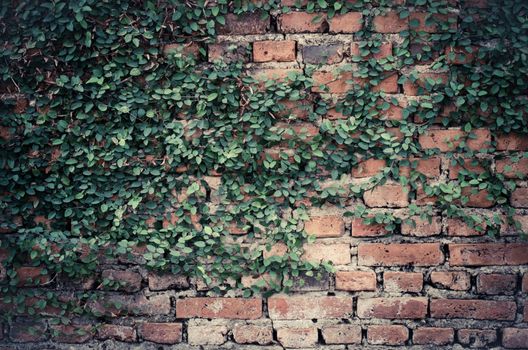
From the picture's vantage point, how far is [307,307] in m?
2.03

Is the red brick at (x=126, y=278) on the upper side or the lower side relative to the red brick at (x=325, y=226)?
lower

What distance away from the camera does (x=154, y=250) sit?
203 cm

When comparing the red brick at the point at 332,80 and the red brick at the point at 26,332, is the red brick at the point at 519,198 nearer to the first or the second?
the red brick at the point at 332,80

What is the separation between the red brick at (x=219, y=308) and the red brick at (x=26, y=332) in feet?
1.89

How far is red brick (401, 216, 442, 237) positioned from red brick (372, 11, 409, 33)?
73 cm

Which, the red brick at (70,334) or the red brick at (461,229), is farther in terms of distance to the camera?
the red brick at (70,334)

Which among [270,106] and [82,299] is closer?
[270,106]

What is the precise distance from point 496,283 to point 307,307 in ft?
2.43

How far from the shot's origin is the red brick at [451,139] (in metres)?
1.96

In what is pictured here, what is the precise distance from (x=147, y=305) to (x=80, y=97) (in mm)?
874

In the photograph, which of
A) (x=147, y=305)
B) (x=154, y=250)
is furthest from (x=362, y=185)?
(x=147, y=305)

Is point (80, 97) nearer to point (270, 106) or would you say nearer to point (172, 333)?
point (270, 106)

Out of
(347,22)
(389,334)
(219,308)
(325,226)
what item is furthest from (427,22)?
(219,308)

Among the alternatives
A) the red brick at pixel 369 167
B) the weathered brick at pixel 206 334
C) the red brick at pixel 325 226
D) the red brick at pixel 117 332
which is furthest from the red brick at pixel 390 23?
the red brick at pixel 117 332
